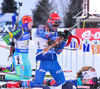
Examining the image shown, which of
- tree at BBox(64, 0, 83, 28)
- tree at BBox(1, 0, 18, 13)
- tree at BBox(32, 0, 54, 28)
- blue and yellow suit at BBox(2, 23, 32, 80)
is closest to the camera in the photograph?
blue and yellow suit at BBox(2, 23, 32, 80)

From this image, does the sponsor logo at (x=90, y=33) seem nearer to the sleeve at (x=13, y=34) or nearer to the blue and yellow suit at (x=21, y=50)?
the blue and yellow suit at (x=21, y=50)

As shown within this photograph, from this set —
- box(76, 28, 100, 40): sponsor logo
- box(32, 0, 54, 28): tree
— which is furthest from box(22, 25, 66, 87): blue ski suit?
box(32, 0, 54, 28): tree

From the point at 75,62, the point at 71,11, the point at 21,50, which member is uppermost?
the point at 71,11

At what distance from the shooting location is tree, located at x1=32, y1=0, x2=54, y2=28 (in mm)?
37312

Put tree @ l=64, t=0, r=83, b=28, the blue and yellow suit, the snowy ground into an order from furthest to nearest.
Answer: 1. tree @ l=64, t=0, r=83, b=28
2. the snowy ground
3. the blue and yellow suit

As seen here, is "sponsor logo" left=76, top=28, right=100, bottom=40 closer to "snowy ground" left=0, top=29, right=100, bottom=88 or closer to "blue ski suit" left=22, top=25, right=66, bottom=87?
"snowy ground" left=0, top=29, right=100, bottom=88

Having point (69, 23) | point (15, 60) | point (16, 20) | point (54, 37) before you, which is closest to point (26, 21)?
point (16, 20)

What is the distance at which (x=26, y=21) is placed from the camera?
553 cm

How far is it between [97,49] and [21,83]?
4.59 m

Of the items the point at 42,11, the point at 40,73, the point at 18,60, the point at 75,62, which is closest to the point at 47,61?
the point at 40,73

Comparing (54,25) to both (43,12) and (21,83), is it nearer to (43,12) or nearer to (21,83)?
(21,83)

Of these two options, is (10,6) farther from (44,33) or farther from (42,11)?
(44,33)

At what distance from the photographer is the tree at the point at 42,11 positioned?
3731cm

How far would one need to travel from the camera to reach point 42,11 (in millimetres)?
38562
